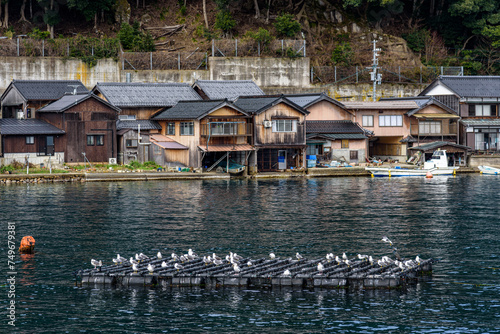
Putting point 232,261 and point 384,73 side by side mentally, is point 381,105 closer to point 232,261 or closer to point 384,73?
point 384,73

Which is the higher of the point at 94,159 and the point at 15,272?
the point at 94,159

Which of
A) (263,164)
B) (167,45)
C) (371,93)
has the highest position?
(167,45)

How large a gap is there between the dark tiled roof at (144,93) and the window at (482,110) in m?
30.8

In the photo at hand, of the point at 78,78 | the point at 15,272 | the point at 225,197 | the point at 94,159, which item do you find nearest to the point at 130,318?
the point at 15,272

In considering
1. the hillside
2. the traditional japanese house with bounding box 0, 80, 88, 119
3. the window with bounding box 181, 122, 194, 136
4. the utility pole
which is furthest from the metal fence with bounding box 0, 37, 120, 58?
the utility pole

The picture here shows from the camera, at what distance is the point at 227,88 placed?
3125 inches

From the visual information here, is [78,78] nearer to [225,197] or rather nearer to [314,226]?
[225,197]

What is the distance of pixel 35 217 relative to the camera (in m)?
44.6

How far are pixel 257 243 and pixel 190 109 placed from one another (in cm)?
3623

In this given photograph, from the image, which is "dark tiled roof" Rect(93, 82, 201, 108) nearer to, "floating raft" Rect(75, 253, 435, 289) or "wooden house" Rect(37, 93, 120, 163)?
"wooden house" Rect(37, 93, 120, 163)

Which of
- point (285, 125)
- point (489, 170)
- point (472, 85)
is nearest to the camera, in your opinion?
point (285, 125)

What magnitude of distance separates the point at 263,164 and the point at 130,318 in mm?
47766

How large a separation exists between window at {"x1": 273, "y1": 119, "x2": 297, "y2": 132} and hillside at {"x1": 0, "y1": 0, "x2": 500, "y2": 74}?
1639cm

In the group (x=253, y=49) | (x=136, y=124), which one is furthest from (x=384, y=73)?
(x=136, y=124)
